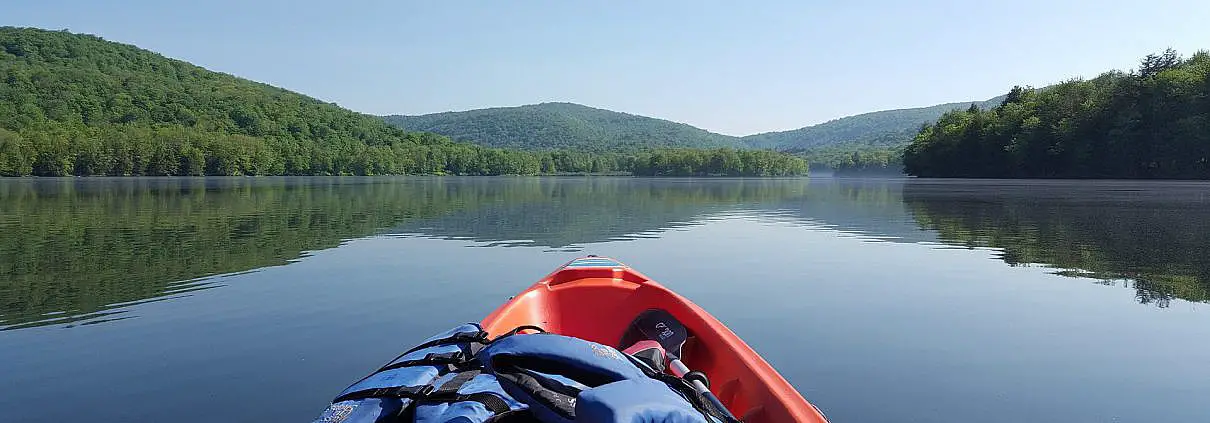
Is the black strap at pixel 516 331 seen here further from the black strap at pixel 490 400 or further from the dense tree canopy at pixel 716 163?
the dense tree canopy at pixel 716 163

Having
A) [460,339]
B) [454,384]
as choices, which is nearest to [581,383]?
[454,384]

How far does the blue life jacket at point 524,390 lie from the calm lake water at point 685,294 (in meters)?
2.19

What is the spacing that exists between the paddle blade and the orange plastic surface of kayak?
0.08 meters

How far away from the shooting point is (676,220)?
23.1m

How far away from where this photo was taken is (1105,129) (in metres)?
68.4

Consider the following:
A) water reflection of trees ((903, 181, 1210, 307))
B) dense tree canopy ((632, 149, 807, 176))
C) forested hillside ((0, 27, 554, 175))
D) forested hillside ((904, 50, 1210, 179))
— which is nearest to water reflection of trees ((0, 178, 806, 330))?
water reflection of trees ((903, 181, 1210, 307))

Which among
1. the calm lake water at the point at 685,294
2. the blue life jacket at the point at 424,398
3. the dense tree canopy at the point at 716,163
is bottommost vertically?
the calm lake water at the point at 685,294

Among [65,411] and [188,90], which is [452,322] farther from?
[188,90]

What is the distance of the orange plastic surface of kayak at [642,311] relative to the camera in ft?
12.1

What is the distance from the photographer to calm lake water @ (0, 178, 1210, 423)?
17.9 feet

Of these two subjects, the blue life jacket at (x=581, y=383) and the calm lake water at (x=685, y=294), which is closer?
the blue life jacket at (x=581, y=383)

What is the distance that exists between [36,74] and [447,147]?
2867 inches

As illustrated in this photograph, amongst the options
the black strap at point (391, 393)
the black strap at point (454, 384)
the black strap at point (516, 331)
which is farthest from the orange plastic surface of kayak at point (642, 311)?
the black strap at point (391, 393)

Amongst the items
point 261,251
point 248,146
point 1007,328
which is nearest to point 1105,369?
point 1007,328
